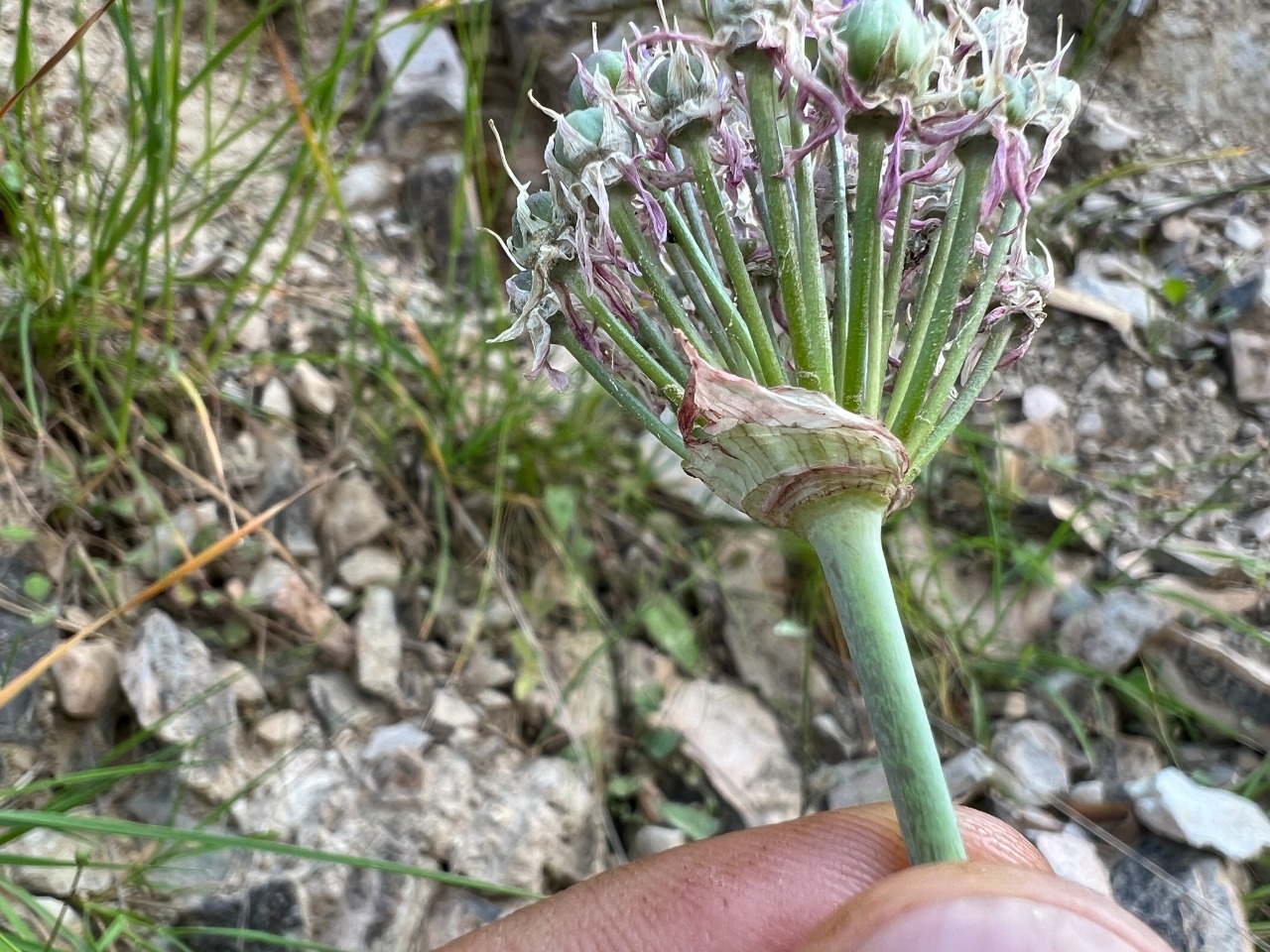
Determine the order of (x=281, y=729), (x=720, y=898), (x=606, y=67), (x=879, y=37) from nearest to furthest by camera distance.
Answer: (x=879, y=37) < (x=606, y=67) < (x=720, y=898) < (x=281, y=729)

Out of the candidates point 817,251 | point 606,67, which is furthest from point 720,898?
point 606,67

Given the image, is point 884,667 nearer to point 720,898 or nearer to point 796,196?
point 796,196

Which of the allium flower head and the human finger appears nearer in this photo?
the allium flower head

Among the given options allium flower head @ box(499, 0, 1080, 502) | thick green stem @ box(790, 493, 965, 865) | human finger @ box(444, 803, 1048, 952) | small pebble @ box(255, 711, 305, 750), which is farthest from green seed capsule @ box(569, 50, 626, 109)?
small pebble @ box(255, 711, 305, 750)

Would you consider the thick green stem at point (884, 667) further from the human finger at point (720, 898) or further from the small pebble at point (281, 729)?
the small pebble at point (281, 729)

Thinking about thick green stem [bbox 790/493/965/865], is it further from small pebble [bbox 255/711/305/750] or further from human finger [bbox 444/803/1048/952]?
small pebble [bbox 255/711/305/750]

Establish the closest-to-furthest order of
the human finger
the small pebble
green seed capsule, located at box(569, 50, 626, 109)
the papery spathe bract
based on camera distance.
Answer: the papery spathe bract → green seed capsule, located at box(569, 50, 626, 109) → the human finger → the small pebble

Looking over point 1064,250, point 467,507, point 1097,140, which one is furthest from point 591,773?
point 1097,140
